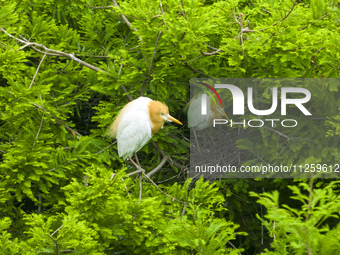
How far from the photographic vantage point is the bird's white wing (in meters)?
2.54

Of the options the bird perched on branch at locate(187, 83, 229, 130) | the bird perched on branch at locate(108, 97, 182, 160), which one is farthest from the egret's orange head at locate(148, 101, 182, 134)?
the bird perched on branch at locate(187, 83, 229, 130)

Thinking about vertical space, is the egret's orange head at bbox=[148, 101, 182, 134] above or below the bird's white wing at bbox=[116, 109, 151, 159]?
above

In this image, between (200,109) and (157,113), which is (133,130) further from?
(200,109)

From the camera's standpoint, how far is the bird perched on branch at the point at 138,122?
99.2 inches

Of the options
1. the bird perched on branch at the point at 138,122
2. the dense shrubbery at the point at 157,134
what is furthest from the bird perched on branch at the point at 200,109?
the bird perched on branch at the point at 138,122

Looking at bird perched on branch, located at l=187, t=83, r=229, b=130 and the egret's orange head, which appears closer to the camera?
the egret's orange head

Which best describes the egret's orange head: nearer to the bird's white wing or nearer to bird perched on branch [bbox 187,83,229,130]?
the bird's white wing

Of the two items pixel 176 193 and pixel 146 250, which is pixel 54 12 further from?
pixel 146 250

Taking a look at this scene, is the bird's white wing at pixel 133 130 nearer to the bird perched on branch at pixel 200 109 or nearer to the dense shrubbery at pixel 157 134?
the dense shrubbery at pixel 157 134

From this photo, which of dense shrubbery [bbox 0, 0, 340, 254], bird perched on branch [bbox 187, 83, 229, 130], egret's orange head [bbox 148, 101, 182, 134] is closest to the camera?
dense shrubbery [bbox 0, 0, 340, 254]

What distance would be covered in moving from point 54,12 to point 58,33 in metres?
0.31

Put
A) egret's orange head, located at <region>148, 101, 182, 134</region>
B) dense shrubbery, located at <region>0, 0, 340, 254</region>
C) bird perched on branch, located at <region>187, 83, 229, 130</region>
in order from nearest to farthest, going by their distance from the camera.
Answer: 1. dense shrubbery, located at <region>0, 0, 340, 254</region>
2. egret's orange head, located at <region>148, 101, 182, 134</region>
3. bird perched on branch, located at <region>187, 83, 229, 130</region>

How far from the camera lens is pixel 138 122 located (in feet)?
8.45

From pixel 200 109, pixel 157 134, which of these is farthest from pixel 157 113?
pixel 200 109
